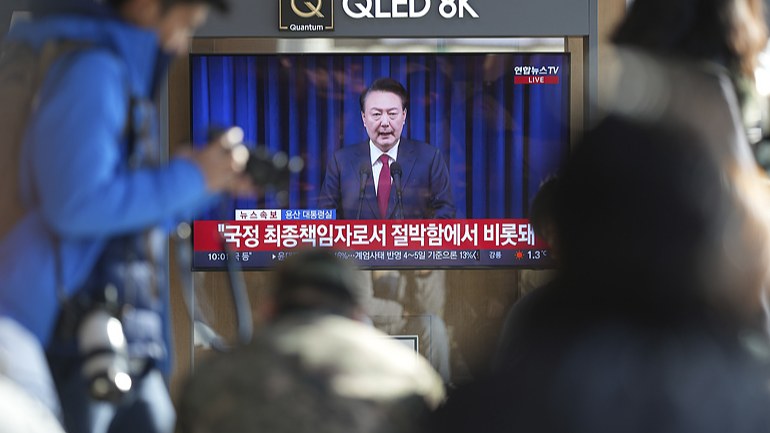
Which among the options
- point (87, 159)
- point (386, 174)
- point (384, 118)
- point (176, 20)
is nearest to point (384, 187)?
point (386, 174)

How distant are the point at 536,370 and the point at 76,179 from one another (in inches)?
26.7

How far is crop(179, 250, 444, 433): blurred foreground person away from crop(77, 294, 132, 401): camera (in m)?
0.13

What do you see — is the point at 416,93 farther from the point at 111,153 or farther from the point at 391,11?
the point at 111,153

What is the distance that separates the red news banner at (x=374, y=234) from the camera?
10.3 ft

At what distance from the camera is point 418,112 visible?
3.13 meters

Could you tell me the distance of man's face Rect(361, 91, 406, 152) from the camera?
314cm

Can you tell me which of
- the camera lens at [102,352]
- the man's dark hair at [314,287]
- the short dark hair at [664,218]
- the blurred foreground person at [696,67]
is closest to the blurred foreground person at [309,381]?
the man's dark hair at [314,287]

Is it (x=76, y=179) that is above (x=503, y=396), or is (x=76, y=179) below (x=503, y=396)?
above

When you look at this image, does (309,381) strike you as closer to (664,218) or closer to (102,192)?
(102,192)

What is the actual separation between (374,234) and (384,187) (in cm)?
21

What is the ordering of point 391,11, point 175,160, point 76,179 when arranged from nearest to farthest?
point 76,179 < point 175,160 < point 391,11

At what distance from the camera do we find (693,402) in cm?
103

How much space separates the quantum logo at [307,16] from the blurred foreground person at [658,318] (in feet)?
7.23

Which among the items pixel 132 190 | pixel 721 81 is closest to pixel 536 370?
pixel 721 81
